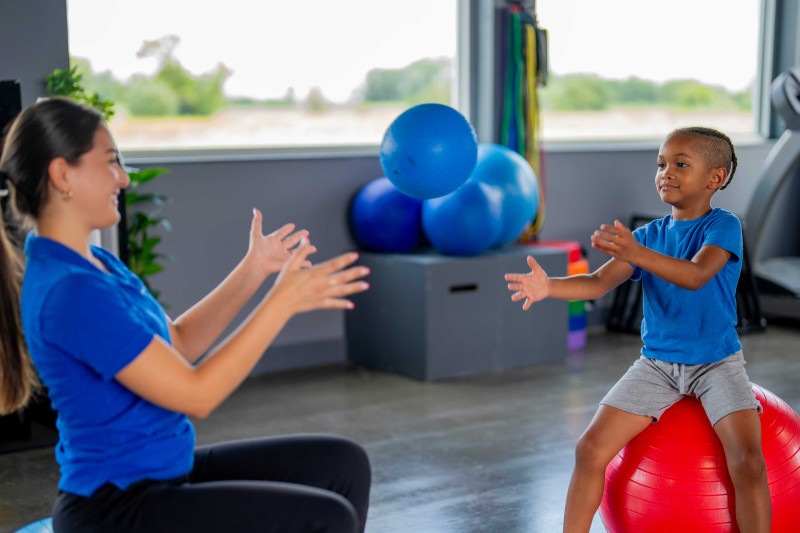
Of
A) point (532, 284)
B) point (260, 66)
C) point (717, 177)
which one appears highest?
point (260, 66)

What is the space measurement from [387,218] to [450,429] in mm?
1163

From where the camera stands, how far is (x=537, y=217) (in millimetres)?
4852

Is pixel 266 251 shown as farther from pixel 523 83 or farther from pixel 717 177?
pixel 523 83

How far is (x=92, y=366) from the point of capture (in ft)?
4.76

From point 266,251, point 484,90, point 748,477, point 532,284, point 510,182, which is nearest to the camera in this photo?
point 266,251

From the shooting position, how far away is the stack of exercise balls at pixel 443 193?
3.43 metres

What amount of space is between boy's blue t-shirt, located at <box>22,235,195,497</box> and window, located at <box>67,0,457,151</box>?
9.09 ft

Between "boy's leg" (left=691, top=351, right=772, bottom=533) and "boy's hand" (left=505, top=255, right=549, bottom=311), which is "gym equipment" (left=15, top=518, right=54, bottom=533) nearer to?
"boy's hand" (left=505, top=255, right=549, bottom=311)

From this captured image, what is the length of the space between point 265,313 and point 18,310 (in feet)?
1.36

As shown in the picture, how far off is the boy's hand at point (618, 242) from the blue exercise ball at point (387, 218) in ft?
7.60

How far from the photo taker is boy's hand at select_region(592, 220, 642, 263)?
2002mm

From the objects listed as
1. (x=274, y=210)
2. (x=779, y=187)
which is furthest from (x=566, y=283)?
(x=779, y=187)

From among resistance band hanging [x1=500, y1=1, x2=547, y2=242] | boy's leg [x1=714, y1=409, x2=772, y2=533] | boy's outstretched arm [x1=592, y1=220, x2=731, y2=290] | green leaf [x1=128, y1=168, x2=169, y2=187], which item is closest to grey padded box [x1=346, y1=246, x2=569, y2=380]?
resistance band hanging [x1=500, y1=1, x2=547, y2=242]

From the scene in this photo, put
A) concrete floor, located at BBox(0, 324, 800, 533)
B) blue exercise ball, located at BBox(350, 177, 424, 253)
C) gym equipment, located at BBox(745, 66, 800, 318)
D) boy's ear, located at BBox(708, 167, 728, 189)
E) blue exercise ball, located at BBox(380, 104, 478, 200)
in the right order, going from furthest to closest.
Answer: gym equipment, located at BBox(745, 66, 800, 318), blue exercise ball, located at BBox(350, 177, 424, 253), blue exercise ball, located at BBox(380, 104, 478, 200), concrete floor, located at BBox(0, 324, 800, 533), boy's ear, located at BBox(708, 167, 728, 189)
